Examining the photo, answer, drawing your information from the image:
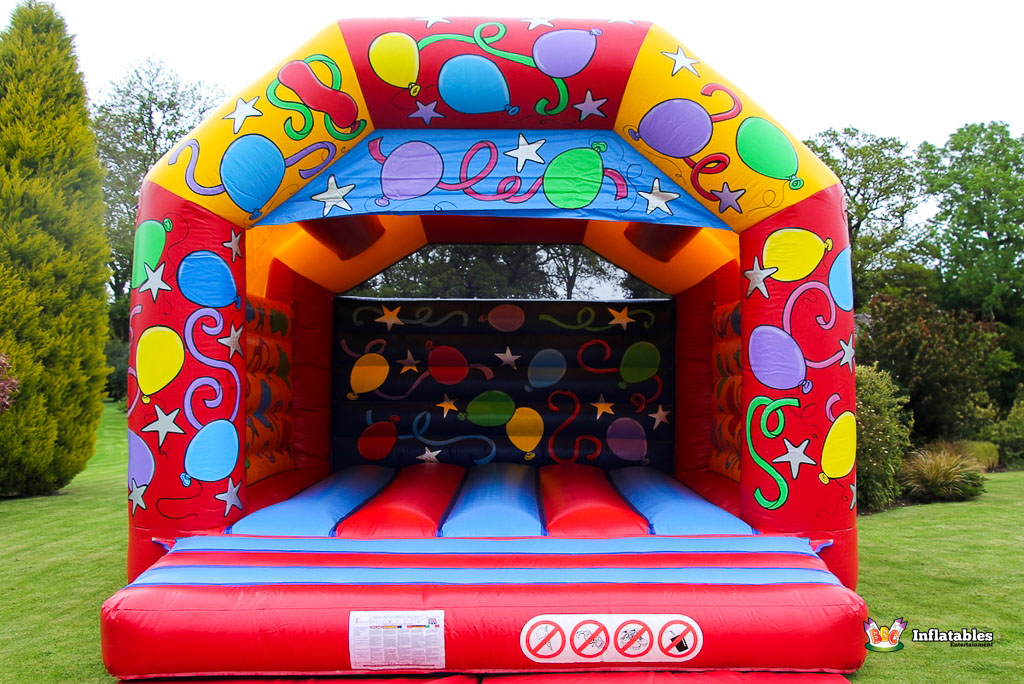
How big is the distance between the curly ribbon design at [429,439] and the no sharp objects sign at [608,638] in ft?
6.48

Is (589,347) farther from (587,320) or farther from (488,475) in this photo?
(488,475)

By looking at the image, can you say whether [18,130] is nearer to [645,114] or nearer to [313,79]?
[313,79]

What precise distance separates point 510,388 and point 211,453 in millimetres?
1809

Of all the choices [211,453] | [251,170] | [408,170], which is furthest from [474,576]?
[251,170]

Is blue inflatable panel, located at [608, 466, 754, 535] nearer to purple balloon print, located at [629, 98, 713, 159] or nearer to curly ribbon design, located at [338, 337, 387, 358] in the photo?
purple balloon print, located at [629, 98, 713, 159]

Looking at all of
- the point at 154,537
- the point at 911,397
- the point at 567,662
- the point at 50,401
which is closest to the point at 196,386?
the point at 154,537

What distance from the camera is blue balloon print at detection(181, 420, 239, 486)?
2.51 metres

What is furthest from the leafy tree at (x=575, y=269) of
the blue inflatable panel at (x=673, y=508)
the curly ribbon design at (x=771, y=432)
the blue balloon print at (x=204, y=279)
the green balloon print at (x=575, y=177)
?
the blue balloon print at (x=204, y=279)

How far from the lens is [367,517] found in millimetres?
2701

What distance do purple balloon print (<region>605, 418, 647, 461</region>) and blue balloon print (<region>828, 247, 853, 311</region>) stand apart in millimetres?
1600

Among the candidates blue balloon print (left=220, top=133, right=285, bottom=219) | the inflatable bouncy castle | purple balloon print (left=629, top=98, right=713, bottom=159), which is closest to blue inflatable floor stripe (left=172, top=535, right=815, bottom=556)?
the inflatable bouncy castle

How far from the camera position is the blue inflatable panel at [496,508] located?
2.59 m

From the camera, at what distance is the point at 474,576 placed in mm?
2205

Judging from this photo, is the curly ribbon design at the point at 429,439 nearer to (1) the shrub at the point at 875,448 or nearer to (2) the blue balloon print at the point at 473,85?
(2) the blue balloon print at the point at 473,85
